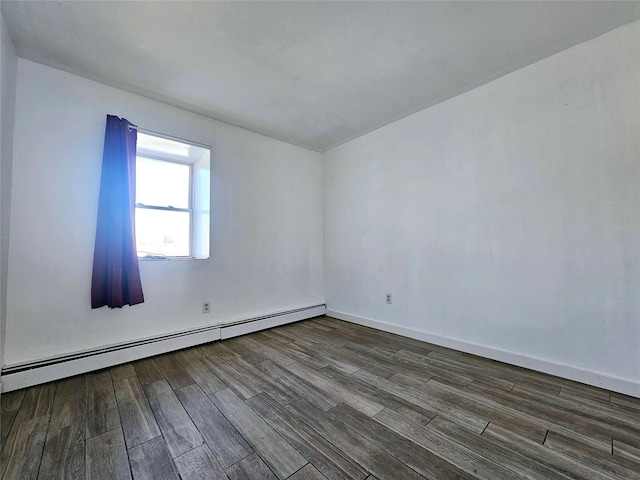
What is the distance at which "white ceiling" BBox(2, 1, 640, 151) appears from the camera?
61.6 inches

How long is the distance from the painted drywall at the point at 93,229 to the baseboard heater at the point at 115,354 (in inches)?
2.7

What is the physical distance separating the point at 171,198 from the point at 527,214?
332 centimetres

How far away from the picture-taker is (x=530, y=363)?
6.70 ft

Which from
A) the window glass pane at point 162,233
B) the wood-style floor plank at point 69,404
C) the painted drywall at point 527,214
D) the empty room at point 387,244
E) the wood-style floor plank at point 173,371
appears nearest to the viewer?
the empty room at point 387,244

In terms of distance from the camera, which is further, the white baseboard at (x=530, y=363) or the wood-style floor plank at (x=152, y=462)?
the white baseboard at (x=530, y=363)

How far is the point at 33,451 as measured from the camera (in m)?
1.25

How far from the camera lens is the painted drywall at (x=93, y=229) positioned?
6.24ft

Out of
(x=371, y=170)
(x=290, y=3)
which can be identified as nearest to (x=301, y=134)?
(x=371, y=170)

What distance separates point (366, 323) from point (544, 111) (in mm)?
2664

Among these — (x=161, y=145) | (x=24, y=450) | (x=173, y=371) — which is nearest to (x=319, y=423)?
(x=173, y=371)

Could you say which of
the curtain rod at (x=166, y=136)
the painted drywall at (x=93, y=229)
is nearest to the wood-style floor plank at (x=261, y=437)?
the painted drywall at (x=93, y=229)

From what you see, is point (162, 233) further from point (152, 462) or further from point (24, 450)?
point (152, 462)

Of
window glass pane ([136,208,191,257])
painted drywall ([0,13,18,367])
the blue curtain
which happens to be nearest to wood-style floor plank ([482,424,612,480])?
the blue curtain

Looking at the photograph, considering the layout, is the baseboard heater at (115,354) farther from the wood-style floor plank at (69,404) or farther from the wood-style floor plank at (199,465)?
the wood-style floor plank at (199,465)
